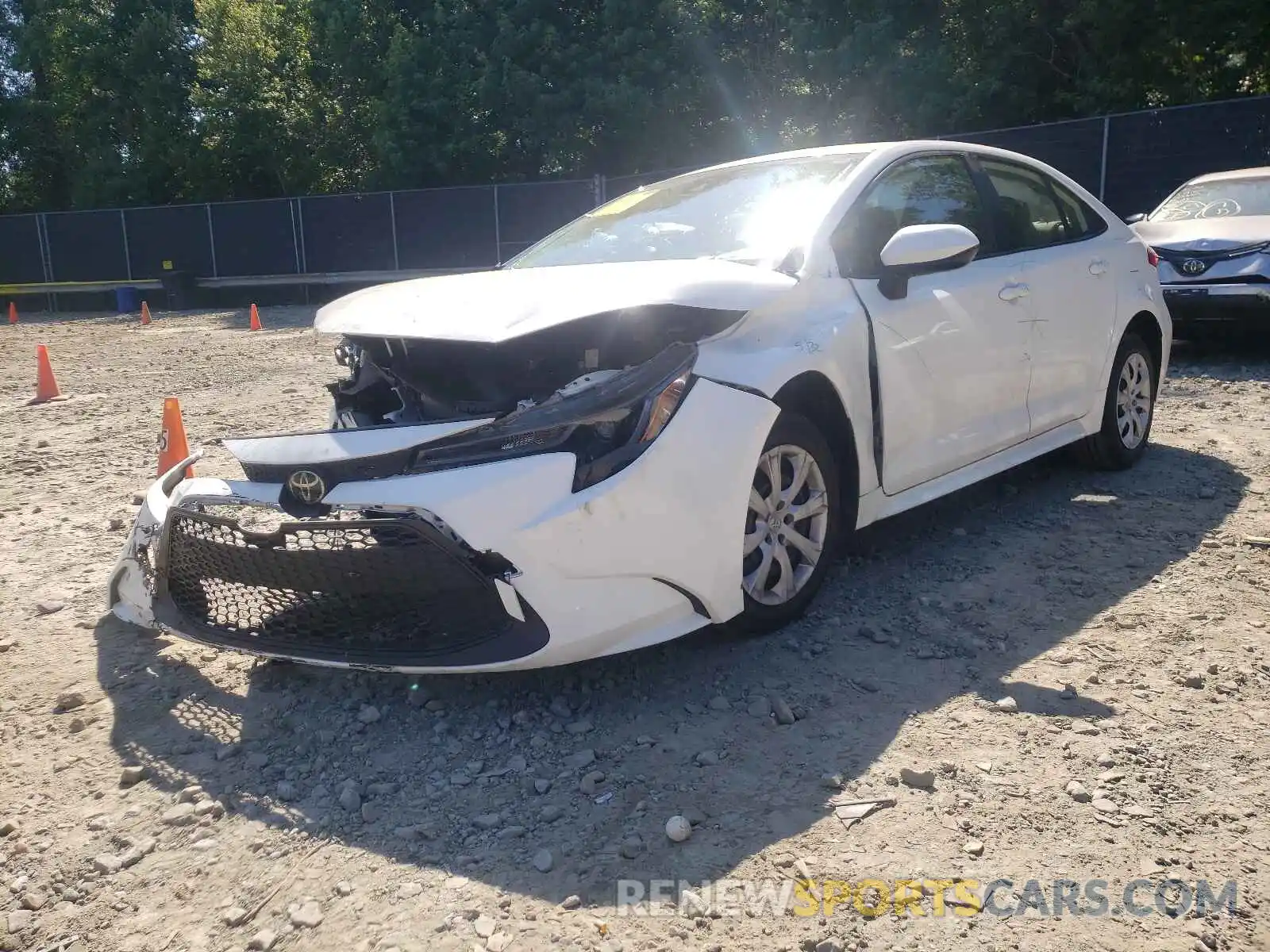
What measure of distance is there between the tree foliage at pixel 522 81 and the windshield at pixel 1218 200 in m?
11.1

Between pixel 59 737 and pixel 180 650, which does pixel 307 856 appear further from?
pixel 180 650

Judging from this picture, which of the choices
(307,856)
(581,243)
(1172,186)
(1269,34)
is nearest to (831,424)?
(581,243)

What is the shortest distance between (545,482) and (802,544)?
42.7 inches

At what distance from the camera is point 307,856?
2664mm

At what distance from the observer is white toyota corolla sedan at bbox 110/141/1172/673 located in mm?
3072

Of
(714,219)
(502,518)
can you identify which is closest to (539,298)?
(502,518)

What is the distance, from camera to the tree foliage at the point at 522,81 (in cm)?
2112

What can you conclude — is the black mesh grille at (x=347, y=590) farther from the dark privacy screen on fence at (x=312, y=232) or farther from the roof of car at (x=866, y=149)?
the dark privacy screen on fence at (x=312, y=232)

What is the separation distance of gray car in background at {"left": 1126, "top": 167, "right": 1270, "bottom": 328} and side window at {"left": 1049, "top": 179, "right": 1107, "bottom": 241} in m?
3.54

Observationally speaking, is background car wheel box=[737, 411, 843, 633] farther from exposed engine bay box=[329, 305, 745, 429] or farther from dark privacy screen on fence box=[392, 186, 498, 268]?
dark privacy screen on fence box=[392, 186, 498, 268]

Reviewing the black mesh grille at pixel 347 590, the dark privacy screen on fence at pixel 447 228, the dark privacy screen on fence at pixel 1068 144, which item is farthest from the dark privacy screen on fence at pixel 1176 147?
the black mesh grille at pixel 347 590

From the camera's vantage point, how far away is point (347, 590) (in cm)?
315

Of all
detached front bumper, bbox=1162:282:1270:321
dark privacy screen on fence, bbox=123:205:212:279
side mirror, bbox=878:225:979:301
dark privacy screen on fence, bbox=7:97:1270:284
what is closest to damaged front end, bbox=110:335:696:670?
side mirror, bbox=878:225:979:301

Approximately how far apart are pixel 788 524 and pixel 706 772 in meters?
1.00
